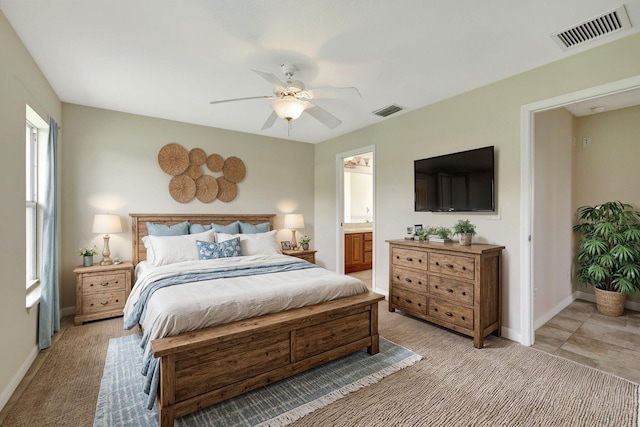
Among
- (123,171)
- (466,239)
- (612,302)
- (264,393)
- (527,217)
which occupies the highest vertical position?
(123,171)

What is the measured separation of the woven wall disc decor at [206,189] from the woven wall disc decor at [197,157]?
0.23 meters

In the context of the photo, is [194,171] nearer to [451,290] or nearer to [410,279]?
[410,279]

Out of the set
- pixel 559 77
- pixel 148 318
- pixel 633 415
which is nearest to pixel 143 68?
pixel 148 318

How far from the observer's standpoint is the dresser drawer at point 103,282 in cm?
350

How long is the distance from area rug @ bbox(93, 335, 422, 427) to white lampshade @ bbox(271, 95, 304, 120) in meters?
2.26

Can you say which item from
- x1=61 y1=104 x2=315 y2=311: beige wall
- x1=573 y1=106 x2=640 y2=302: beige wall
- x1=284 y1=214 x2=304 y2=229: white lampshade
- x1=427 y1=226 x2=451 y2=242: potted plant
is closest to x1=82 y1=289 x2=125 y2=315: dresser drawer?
x1=61 y1=104 x2=315 y2=311: beige wall

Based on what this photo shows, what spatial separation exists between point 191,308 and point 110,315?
2.33 meters

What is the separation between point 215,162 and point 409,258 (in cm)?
328

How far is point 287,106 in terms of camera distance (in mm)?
2654

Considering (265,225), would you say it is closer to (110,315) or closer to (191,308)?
(110,315)

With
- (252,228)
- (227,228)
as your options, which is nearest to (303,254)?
(252,228)

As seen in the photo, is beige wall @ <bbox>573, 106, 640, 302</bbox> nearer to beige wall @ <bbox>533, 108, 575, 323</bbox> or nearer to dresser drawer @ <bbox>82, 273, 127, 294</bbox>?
beige wall @ <bbox>533, 108, 575, 323</bbox>

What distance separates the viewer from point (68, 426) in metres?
1.84

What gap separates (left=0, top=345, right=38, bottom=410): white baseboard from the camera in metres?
2.01
